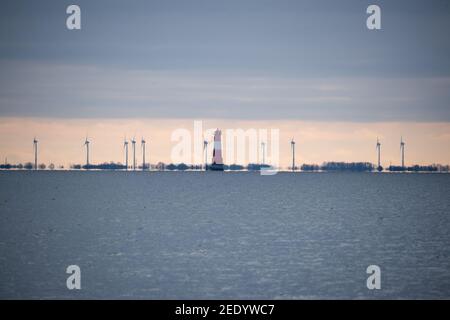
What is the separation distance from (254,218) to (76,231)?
22856 millimetres

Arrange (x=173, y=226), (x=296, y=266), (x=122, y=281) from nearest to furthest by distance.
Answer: (x=122, y=281), (x=296, y=266), (x=173, y=226)

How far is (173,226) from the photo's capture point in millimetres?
68875

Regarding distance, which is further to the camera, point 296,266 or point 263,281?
point 296,266

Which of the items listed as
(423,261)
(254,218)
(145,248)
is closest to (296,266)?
(423,261)

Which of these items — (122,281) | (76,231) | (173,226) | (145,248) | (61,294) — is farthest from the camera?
(173,226)

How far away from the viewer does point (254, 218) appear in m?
80.8

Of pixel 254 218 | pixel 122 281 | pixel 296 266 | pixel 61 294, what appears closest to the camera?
pixel 61 294

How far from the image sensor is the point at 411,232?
66062 mm

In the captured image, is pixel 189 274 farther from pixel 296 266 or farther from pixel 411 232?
pixel 411 232

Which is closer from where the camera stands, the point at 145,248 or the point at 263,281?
the point at 263,281

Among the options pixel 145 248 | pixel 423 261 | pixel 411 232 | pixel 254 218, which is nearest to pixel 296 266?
pixel 423 261
